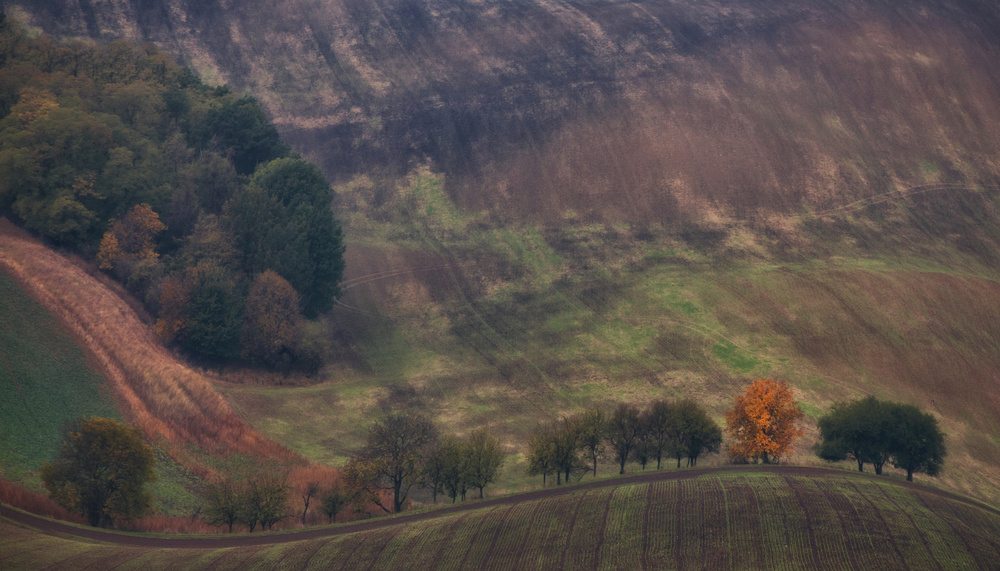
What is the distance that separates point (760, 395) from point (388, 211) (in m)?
64.9

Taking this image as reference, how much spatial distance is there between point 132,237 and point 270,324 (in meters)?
18.8

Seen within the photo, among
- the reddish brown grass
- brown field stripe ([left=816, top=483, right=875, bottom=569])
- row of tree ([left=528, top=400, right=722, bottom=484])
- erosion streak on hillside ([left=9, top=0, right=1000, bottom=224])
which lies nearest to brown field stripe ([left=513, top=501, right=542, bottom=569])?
row of tree ([left=528, top=400, right=722, bottom=484])

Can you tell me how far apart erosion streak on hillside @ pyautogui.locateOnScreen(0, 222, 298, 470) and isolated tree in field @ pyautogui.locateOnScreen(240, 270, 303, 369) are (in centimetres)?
782

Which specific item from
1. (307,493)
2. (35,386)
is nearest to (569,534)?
(307,493)

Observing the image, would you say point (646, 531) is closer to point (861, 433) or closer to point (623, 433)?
point (623, 433)

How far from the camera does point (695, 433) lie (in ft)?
229

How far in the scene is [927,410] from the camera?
8175 cm

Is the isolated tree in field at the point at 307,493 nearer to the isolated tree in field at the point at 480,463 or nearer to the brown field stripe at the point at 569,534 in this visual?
the isolated tree in field at the point at 480,463

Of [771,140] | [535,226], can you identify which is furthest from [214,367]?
[771,140]

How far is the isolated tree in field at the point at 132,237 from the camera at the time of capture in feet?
291

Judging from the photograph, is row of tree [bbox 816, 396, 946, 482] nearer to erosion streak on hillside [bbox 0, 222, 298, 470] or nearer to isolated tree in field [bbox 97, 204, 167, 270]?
erosion streak on hillside [bbox 0, 222, 298, 470]

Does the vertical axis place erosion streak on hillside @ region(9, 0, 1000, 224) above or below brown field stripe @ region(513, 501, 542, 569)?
above

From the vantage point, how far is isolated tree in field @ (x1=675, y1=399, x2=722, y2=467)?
69.9 metres

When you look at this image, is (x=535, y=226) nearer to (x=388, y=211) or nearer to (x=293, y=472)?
(x=388, y=211)
